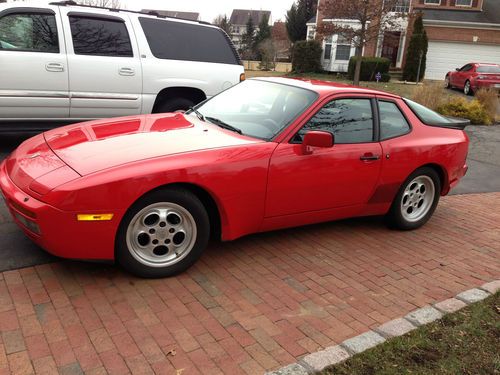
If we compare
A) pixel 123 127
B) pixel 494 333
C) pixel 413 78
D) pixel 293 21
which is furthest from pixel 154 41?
pixel 293 21

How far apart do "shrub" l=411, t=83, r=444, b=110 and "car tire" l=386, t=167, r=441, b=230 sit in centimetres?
997

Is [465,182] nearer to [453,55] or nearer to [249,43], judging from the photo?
[453,55]

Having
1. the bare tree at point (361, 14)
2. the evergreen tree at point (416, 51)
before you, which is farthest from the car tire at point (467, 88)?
the evergreen tree at point (416, 51)

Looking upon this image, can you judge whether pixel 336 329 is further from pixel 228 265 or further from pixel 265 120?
pixel 265 120

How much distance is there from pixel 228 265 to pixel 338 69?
3232cm

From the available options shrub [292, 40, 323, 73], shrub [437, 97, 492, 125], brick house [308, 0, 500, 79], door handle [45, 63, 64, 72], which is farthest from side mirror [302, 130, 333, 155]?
shrub [292, 40, 323, 73]

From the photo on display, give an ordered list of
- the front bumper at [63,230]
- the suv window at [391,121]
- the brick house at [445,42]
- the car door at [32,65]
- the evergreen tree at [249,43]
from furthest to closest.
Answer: the evergreen tree at [249,43]
the brick house at [445,42]
the car door at [32,65]
the suv window at [391,121]
the front bumper at [63,230]

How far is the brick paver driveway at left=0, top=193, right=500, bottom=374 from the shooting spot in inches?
107

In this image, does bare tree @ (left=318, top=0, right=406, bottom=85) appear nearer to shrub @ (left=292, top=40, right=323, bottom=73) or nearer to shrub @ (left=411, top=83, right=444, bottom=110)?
shrub @ (left=411, top=83, right=444, bottom=110)

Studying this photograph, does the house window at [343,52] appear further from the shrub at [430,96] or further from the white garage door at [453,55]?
the shrub at [430,96]

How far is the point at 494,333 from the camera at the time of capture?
3238 mm

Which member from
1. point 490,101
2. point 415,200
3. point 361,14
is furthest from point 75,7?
point 361,14

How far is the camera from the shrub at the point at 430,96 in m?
14.4

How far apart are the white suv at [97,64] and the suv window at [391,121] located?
11.3 ft
